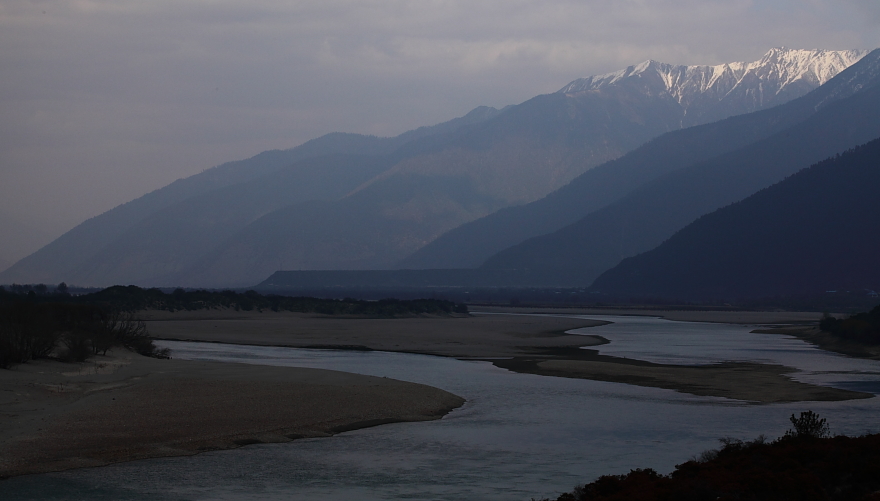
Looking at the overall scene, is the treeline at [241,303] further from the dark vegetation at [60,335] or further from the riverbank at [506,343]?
the dark vegetation at [60,335]

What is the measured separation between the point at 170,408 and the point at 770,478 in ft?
→ 57.5

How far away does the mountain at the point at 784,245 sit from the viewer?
15550 cm

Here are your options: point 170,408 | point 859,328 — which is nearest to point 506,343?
point 859,328

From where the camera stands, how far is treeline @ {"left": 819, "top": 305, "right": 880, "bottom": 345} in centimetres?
5672

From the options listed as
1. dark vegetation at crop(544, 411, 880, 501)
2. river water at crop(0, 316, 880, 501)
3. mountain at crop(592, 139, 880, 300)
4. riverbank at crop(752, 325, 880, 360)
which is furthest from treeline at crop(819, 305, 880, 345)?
mountain at crop(592, 139, 880, 300)

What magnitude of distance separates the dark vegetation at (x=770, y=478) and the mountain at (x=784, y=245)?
5437 inches

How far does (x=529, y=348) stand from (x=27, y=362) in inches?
1190

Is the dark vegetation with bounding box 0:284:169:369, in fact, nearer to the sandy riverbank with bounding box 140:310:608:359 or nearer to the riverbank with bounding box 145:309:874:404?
the sandy riverbank with bounding box 140:310:608:359

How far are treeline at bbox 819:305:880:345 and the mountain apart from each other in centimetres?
8583

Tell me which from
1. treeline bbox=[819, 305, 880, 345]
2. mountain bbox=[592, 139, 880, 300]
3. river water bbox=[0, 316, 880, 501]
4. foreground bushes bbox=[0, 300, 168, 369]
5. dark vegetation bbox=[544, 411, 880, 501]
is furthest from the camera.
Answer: mountain bbox=[592, 139, 880, 300]

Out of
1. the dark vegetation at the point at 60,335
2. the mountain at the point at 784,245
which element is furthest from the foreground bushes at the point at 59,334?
the mountain at the point at 784,245

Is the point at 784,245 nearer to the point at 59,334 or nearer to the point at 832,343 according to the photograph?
the point at 832,343

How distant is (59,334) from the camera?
38375mm

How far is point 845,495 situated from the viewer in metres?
16.1
